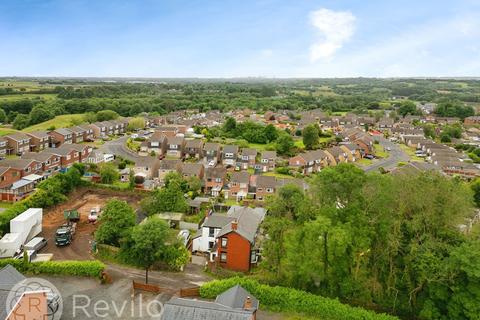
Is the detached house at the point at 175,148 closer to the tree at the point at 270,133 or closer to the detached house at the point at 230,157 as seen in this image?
the detached house at the point at 230,157

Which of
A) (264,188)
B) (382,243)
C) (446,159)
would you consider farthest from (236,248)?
(446,159)

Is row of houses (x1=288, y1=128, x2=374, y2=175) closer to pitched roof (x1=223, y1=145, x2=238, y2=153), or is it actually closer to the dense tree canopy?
pitched roof (x1=223, y1=145, x2=238, y2=153)

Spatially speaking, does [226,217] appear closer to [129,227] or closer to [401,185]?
[129,227]

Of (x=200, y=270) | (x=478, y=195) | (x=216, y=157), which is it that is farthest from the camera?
(x=216, y=157)

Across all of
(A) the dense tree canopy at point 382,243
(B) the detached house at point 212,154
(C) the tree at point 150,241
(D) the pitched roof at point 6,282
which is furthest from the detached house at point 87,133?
(A) the dense tree canopy at point 382,243

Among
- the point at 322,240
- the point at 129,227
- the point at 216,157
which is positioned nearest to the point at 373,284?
the point at 322,240

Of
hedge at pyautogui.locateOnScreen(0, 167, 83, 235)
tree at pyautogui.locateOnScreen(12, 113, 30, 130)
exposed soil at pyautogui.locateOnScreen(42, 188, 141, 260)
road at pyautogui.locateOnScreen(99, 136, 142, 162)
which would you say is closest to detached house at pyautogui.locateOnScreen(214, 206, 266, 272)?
exposed soil at pyautogui.locateOnScreen(42, 188, 141, 260)

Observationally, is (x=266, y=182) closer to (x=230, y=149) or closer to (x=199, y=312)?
(x=230, y=149)
